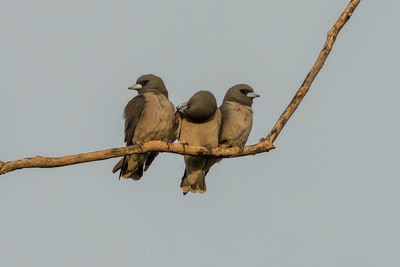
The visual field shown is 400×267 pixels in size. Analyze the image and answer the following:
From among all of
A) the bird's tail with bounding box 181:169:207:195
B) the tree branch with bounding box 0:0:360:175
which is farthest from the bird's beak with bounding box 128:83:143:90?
the tree branch with bounding box 0:0:360:175

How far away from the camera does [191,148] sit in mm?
9664

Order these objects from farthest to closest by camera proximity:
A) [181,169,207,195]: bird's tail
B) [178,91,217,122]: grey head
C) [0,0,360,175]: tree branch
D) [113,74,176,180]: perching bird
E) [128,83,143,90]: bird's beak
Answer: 1. [128,83,143,90]: bird's beak
2. [181,169,207,195]: bird's tail
3. [113,74,176,180]: perching bird
4. [178,91,217,122]: grey head
5. [0,0,360,175]: tree branch

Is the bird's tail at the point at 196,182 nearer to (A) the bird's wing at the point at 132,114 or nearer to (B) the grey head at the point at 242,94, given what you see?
(A) the bird's wing at the point at 132,114

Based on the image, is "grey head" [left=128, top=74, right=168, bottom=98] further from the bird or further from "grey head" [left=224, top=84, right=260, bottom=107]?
"grey head" [left=224, top=84, right=260, bottom=107]

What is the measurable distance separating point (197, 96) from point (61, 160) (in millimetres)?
3081

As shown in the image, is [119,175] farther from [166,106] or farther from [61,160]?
[61,160]

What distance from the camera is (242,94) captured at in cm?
1217

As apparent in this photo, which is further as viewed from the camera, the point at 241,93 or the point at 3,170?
the point at 241,93

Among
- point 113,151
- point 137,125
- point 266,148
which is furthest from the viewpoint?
point 137,125

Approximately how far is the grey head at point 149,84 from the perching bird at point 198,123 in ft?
2.26

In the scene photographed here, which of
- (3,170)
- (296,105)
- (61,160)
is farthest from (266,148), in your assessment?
(3,170)

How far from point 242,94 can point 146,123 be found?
1913 mm

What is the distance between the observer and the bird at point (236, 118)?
37.5ft

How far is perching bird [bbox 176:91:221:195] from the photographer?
10609 millimetres
